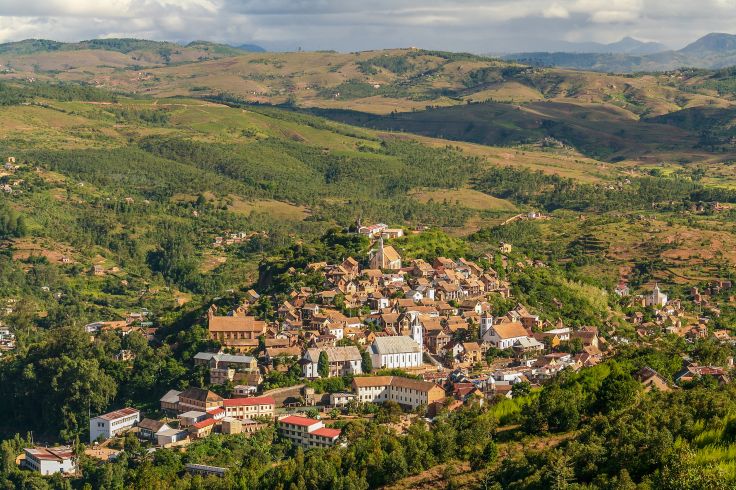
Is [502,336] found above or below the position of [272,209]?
above

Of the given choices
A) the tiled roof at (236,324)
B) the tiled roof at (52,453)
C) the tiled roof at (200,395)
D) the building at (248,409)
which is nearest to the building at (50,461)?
the tiled roof at (52,453)

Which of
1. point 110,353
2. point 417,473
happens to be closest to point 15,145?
point 110,353

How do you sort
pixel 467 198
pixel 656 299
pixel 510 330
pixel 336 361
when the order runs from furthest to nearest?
pixel 467 198
pixel 656 299
pixel 510 330
pixel 336 361

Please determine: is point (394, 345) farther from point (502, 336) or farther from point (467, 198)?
point (467, 198)

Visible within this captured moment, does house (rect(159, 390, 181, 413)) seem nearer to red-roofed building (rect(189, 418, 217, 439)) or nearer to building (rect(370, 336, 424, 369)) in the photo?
Answer: red-roofed building (rect(189, 418, 217, 439))

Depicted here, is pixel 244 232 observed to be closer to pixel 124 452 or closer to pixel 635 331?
pixel 635 331

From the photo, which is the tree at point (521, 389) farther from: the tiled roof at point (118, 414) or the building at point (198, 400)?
the tiled roof at point (118, 414)

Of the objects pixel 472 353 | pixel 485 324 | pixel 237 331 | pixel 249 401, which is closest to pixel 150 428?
pixel 249 401
